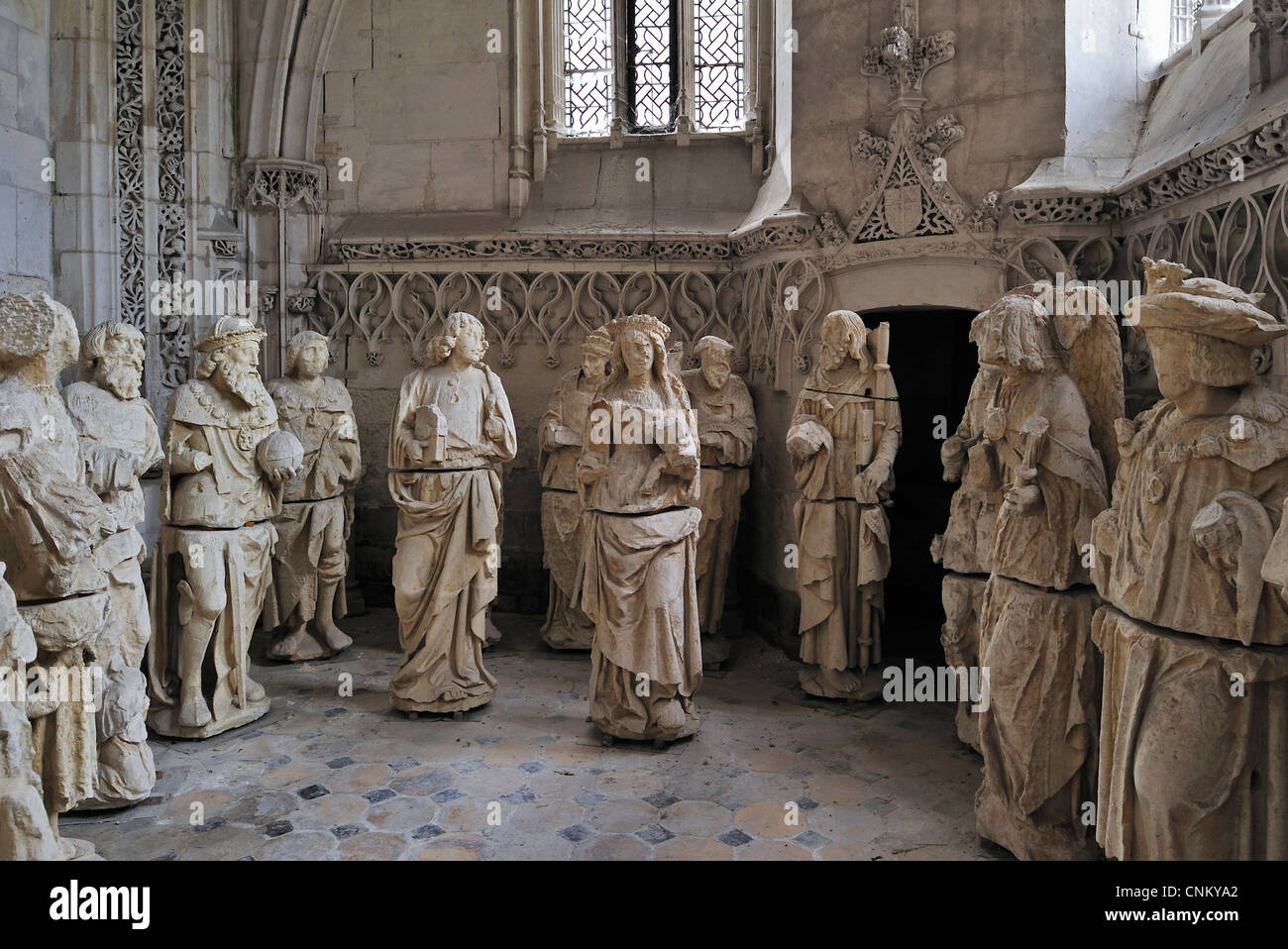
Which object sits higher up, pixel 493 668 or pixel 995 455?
pixel 995 455

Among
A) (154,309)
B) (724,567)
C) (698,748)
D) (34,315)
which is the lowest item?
(698,748)

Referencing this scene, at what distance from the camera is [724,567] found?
7.00 meters

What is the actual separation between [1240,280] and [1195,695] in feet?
8.50

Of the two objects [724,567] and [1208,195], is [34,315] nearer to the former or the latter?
[724,567]

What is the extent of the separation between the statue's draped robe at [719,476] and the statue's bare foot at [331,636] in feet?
8.62

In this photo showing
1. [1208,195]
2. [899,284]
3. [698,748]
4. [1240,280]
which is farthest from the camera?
[899,284]

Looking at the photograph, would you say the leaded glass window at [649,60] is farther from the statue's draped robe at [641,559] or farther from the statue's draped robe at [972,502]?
the statue's draped robe at [972,502]

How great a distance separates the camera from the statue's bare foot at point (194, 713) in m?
5.29

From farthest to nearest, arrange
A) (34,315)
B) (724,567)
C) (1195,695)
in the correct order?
(724,567)
(34,315)
(1195,695)

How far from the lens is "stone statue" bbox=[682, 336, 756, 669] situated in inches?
268

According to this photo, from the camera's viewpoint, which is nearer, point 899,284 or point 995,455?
point 995,455

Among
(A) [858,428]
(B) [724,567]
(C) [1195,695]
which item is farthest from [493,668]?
(C) [1195,695]

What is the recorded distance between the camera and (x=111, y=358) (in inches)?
187

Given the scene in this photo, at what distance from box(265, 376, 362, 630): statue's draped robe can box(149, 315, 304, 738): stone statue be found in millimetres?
→ 1340
